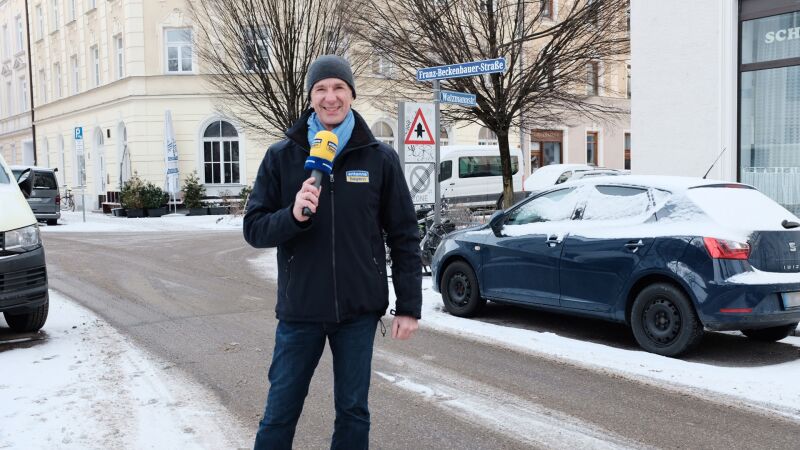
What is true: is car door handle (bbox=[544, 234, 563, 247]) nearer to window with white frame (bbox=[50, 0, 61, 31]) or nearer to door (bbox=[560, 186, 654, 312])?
door (bbox=[560, 186, 654, 312])

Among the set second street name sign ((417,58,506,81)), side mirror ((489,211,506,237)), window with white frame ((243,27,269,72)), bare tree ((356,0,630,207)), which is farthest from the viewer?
window with white frame ((243,27,269,72))

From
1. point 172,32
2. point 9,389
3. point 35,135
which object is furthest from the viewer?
point 35,135

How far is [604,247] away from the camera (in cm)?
676

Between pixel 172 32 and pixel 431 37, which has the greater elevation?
pixel 172 32

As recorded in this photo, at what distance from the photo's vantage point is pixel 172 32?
2961 cm

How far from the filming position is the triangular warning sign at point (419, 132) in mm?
10945

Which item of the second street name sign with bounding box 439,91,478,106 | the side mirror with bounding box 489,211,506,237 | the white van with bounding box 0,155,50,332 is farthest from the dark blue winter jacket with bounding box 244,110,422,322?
the second street name sign with bounding box 439,91,478,106

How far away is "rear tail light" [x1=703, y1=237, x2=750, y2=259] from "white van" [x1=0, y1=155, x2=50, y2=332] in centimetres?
604

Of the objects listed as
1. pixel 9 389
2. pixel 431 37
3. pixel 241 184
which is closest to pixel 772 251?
pixel 9 389

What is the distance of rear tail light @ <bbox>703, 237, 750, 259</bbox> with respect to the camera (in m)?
6.00

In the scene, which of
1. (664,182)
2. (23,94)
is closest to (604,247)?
(664,182)

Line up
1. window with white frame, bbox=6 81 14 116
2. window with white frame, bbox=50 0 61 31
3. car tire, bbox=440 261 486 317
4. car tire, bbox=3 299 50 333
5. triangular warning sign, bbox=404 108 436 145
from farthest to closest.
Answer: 1. window with white frame, bbox=6 81 14 116
2. window with white frame, bbox=50 0 61 31
3. triangular warning sign, bbox=404 108 436 145
4. car tire, bbox=440 261 486 317
5. car tire, bbox=3 299 50 333

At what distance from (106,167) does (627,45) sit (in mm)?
24985

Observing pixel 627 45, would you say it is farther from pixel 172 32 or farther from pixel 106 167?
pixel 106 167
